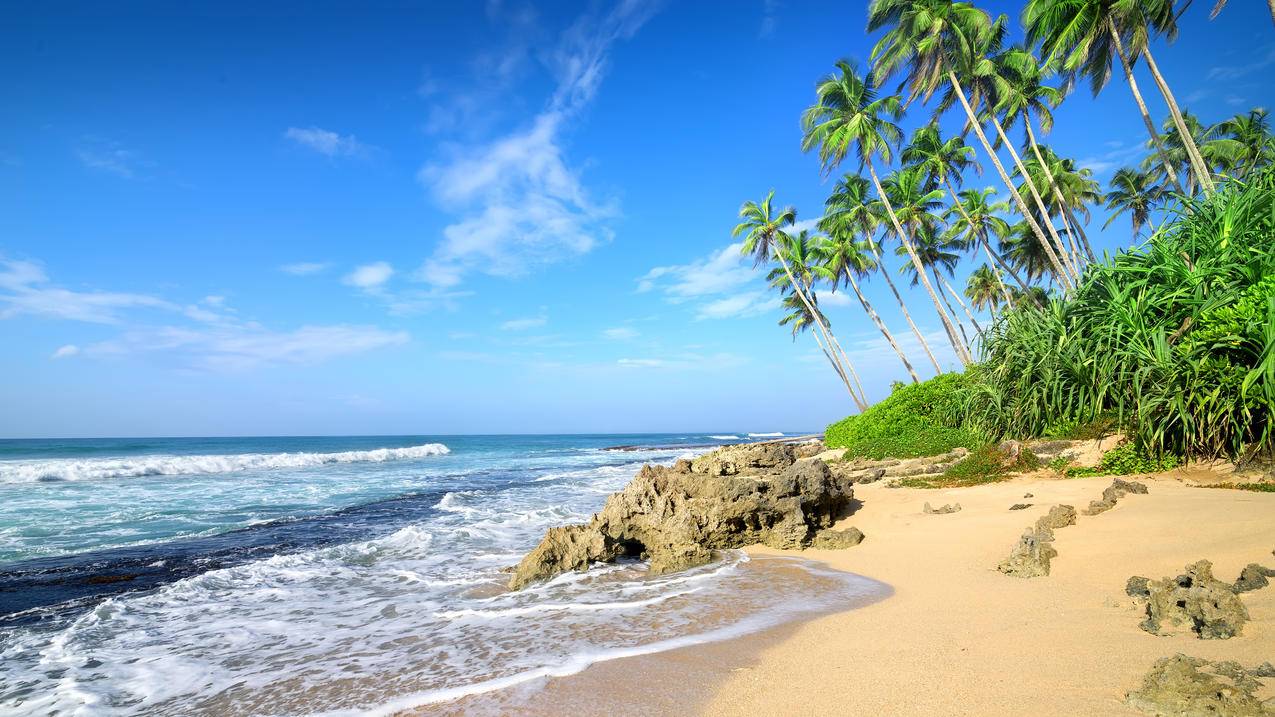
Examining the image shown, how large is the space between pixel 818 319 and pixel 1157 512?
85.9 ft

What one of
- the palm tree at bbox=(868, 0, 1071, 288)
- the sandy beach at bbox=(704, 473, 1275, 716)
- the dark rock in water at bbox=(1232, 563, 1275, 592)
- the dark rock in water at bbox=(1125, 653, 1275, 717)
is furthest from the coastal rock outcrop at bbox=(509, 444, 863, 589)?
the palm tree at bbox=(868, 0, 1071, 288)

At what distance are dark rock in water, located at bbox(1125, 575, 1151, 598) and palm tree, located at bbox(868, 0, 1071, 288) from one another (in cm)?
1875

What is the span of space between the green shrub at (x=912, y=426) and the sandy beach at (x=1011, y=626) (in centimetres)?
640

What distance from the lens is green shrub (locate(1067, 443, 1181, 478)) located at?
7.51 metres

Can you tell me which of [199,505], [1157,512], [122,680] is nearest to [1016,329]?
[1157,512]

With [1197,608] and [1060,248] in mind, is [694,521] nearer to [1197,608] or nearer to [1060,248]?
[1197,608]

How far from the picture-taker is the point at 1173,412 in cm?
737

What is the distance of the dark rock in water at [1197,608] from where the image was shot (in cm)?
312

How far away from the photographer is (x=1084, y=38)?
16.8 m

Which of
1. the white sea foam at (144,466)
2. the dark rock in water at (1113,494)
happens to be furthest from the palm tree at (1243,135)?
the white sea foam at (144,466)

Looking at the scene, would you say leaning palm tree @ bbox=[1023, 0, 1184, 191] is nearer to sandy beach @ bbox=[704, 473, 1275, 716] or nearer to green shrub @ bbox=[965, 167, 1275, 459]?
green shrub @ bbox=[965, 167, 1275, 459]

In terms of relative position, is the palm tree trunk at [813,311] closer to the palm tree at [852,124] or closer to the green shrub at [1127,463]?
the palm tree at [852,124]

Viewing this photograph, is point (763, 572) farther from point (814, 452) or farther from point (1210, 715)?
point (814, 452)

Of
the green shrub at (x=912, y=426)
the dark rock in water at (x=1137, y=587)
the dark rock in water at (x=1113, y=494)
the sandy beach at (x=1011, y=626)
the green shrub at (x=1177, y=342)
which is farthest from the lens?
the green shrub at (x=912, y=426)
